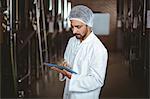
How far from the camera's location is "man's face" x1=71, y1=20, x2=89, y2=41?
2396 mm

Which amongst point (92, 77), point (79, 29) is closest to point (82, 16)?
point (79, 29)

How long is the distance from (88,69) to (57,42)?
1.77 metres

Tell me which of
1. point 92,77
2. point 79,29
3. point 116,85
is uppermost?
point 79,29

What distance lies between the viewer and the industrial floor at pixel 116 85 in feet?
13.7

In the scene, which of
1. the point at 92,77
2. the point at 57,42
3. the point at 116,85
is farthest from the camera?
the point at 116,85

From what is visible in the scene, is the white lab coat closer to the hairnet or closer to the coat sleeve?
the coat sleeve

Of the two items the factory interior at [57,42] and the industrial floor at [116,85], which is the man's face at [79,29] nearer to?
the factory interior at [57,42]

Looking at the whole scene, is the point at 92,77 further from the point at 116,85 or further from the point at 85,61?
the point at 116,85

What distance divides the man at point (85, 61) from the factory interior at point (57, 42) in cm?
147

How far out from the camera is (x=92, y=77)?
7.73 ft

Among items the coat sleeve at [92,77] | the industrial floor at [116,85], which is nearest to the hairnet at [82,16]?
the coat sleeve at [92,77]

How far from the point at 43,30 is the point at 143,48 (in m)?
1.15

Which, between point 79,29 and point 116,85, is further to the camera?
point 116,85

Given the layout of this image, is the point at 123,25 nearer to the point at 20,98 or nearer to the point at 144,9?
the point at 144,9
